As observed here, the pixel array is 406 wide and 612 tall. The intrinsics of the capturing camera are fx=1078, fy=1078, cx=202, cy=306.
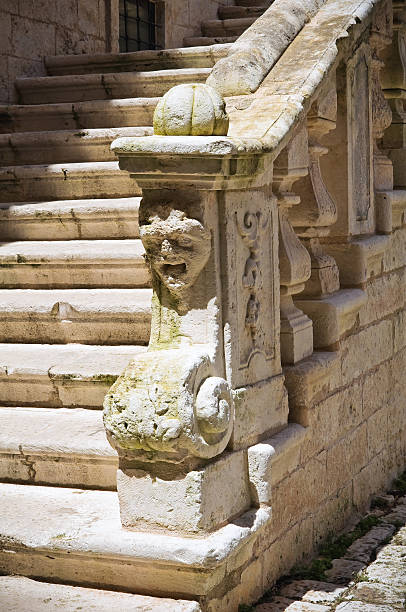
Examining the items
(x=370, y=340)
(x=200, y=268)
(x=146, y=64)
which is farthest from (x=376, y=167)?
(x=200, y=268)

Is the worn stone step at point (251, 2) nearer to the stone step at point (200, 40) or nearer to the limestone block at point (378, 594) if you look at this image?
the stone step at point (200, 40)

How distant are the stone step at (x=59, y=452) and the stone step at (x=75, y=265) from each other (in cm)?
88

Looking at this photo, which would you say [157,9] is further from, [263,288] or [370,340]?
[263,288]

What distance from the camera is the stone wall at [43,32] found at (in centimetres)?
768

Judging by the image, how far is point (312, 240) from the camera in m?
5.20

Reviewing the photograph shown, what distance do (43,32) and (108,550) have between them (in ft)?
17.4

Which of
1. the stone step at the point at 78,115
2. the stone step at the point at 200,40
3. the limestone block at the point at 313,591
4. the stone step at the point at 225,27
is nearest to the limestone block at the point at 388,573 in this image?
the limestone block at the point at 313,591

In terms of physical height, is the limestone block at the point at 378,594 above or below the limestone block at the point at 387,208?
below

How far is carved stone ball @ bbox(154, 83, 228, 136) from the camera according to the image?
3.84 m

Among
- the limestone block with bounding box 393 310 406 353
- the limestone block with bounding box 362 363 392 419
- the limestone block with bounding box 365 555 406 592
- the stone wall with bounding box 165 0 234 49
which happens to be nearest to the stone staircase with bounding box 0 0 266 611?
the limestone block with bounding box 365 555 406 592

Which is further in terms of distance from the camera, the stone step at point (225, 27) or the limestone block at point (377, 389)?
the stone step at point (225, 27)

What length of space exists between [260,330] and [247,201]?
0.52 metres

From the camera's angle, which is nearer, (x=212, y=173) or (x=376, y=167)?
(x=212, y=173)

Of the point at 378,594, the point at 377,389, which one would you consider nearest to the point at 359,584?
the point at 378,594
